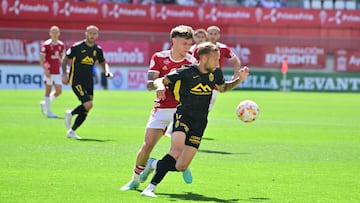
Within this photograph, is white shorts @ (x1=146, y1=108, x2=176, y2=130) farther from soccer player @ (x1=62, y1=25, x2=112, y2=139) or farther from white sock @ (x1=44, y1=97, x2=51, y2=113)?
white sock @ (x1=44, y1=97, x2=51, y2=113)

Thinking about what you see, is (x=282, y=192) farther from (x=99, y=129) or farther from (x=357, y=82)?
(x=357, y=82)

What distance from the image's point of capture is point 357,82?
5325 cm

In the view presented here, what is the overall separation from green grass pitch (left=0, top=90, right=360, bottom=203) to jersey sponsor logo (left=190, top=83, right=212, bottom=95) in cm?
129

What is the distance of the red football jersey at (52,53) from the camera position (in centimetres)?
2595

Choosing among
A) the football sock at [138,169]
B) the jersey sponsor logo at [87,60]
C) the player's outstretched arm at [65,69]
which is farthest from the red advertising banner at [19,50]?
the football sock at [138,169]

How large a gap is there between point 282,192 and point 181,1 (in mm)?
47586

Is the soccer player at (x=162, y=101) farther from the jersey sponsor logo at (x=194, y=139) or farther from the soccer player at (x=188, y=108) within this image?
the jersey sponsor logo at (x=194, y=139)

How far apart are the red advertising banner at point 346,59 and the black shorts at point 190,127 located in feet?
154

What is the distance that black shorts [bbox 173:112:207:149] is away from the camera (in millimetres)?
9898

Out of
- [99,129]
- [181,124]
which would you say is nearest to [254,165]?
[181,124]

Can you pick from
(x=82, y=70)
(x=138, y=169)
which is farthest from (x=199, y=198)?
(x=82, y=70)

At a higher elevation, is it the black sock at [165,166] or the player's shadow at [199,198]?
the black sock at [165,166]

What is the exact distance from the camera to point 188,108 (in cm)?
992

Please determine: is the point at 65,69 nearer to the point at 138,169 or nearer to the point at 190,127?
the point at 138,169
